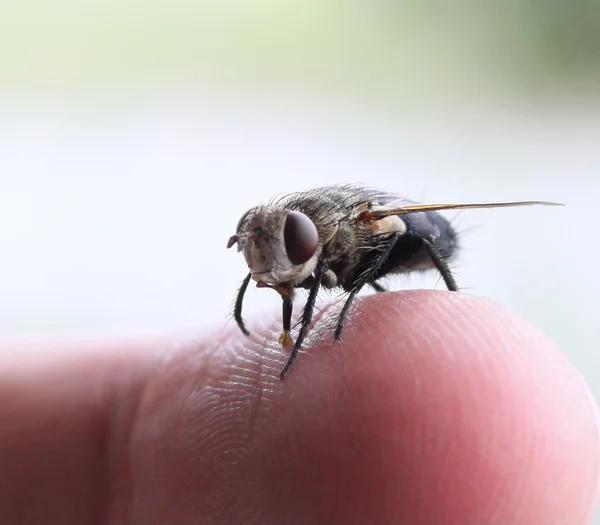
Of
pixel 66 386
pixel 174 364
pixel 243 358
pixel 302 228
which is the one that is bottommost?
pixel 66 386

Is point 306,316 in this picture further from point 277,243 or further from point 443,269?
point 443,269

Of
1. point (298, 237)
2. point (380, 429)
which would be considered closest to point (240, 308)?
point (298, 237)

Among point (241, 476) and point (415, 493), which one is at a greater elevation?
point (415, 493)

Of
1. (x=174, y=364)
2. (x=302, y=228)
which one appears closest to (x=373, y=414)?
(x=302, y=228)

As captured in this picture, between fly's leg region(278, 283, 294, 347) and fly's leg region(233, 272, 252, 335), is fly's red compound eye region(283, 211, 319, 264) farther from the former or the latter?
fly's leg region(233, 272, 252, 335)

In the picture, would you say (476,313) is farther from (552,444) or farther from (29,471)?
(29,471)

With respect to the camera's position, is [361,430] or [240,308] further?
[240,308]
